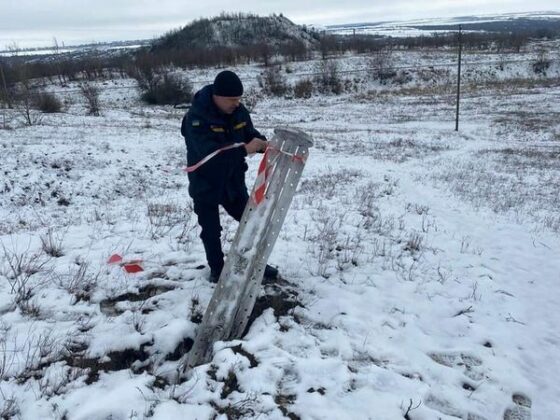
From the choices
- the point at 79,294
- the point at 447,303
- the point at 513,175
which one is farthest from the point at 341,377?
the point at 513,175

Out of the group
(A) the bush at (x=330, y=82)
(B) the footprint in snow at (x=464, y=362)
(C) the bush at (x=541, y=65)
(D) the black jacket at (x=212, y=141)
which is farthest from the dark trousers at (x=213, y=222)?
(C) the bush at (x=541, y=65)

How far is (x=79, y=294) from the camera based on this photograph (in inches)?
163

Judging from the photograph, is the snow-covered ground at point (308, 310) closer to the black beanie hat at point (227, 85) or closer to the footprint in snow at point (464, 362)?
the footprint in snow at point (464, 362)

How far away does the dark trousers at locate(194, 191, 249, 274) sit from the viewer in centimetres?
433

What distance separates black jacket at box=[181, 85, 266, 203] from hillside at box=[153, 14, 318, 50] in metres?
74.2

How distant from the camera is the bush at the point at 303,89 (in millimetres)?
45625

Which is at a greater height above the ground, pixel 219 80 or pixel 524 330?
pixel 219 80

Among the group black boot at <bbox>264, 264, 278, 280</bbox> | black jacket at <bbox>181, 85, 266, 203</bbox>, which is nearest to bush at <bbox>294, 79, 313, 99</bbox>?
black boot at <bbox>264, 264, 278, 280</bbox>

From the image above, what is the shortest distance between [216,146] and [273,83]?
4438 centimetres

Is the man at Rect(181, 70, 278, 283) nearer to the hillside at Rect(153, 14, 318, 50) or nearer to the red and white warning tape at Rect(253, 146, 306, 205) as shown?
the red and white warning tape at Rect(253, 146, 306, 205)

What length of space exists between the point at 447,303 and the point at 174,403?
3047 mm

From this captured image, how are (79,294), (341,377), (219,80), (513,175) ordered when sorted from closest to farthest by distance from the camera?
(341,377) → (219,80) → (79,294) → (513,175)

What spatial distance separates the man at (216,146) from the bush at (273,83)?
42.9 metres

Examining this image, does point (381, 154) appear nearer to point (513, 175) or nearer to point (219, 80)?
point (513, 175)
